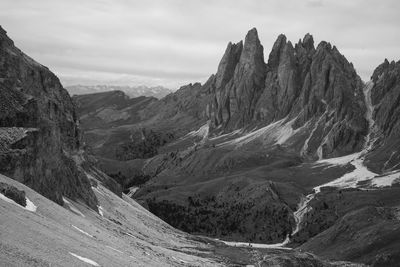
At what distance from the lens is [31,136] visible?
87.2m

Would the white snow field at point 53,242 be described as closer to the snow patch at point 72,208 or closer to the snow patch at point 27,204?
the snow patch at point 27,204

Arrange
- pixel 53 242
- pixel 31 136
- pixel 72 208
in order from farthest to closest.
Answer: pixel 72 208 < pixel 31 136 < pixel 53 242

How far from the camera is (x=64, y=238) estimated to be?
57062 millimetres

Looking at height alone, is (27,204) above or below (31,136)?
below

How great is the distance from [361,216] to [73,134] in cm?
8445

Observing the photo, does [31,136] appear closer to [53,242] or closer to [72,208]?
[72,208]

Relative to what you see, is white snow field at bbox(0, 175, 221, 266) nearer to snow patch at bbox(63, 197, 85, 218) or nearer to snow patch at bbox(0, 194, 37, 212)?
snow patch at bbox(0, 194, 37, 212)

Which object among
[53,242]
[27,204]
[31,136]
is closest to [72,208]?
[31,136]

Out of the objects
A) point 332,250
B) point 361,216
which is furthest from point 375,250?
point 361,216

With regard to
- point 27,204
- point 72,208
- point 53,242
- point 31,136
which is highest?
point 31,136

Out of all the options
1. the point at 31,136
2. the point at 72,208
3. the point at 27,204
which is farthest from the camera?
the point at 72,208

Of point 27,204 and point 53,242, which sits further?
point 27,204

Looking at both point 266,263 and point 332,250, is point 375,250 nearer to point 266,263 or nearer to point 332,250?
point 332,250

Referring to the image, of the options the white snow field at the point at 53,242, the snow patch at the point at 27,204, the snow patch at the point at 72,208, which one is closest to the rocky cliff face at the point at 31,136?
the snow patch at the point at 72,208
